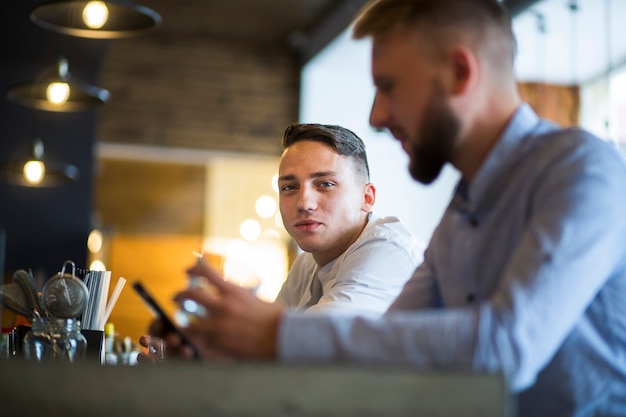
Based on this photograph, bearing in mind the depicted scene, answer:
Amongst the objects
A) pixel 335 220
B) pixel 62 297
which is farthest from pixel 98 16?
pixel 62 297

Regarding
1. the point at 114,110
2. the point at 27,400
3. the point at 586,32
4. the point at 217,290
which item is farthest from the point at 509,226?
the point at 114,110

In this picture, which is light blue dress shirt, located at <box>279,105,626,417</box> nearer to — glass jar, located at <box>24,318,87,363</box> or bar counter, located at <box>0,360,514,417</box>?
bar counter, located at <box>0,360,514,417</box>

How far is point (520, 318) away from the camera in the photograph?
120 centimetres

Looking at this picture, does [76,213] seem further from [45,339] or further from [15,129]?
[45,339]

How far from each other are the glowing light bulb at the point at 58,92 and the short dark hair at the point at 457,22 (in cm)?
451

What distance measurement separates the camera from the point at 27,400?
40.3 inches

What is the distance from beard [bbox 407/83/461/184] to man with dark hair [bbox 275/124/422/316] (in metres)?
1.26

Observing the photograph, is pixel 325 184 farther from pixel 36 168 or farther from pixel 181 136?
pixel 181 136

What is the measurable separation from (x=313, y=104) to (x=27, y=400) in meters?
10.7

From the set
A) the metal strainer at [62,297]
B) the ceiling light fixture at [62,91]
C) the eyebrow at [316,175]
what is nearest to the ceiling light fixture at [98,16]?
the eyebrow at [316,175]

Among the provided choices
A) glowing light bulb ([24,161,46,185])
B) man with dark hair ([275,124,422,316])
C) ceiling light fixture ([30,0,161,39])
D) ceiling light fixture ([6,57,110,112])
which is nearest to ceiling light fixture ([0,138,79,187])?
glowing light bulb ([24,161,46,185])

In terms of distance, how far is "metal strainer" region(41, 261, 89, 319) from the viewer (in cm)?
216

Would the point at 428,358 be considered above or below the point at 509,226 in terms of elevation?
below

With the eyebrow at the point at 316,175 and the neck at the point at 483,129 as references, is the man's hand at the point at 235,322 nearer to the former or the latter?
the neck at the point at 483,129
